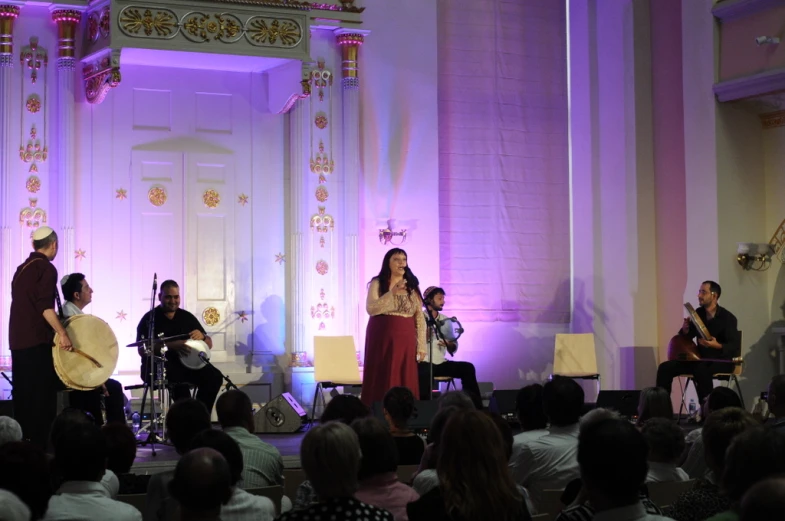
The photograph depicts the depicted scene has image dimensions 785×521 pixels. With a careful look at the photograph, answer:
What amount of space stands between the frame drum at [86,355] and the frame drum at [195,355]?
1083 millimetres

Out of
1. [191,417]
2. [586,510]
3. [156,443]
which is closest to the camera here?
[586,510]

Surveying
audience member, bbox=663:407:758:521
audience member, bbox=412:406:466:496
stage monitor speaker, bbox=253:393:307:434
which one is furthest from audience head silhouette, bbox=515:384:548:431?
stage monitor speaker, bbox=253:393:307:434

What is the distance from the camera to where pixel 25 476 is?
10.3ft

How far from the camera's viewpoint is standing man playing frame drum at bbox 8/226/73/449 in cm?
701

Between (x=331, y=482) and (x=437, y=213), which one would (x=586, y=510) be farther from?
(x=437, y=213)

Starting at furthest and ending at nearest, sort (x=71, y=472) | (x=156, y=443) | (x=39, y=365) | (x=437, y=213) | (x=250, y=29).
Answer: (x=437, y=213) → (x=250, y=29) → (x=156, y=443) → (x=39, y=365) → (x=71, y=472)

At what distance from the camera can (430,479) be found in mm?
3910

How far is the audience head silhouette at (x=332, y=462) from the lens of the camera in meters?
3.04

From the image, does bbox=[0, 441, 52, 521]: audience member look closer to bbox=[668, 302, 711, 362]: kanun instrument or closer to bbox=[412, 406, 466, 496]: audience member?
bbox=[412, 406, 466, 496]: audience member

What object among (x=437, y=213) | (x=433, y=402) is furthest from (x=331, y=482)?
(x=437, y=213)

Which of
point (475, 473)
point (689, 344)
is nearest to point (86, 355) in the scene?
point (475, 473)

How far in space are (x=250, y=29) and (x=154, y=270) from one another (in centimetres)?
236

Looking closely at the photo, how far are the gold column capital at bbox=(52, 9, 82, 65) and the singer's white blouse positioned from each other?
348 centimetres

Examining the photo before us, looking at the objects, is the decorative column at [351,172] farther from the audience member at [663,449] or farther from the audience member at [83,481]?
the audience member at [83,481]
